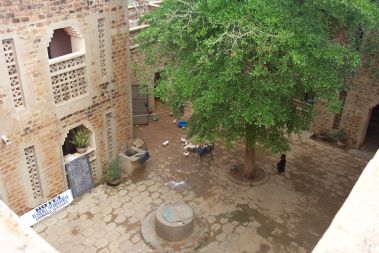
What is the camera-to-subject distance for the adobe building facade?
9602 millimetres

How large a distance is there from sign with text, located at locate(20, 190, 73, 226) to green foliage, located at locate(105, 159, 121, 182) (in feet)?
4.67

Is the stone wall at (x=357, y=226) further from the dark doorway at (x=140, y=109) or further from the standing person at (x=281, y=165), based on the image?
the dark doorway at (x=140, y=109)

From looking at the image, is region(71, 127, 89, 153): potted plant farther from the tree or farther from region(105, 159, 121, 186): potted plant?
the tree

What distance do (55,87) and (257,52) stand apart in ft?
19.5

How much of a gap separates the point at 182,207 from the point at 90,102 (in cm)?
437

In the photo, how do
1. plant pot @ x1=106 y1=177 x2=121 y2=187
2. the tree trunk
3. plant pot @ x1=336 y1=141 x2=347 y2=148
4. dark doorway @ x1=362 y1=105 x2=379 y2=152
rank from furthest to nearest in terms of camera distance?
dark doorway @ x1=362 y1=105 x2=379 y2=152 → plant pot @ x1=336 y1=141 x2=347 y2=148 → plant pot @ x1=106 y1=177 x2=121 y2=187 → the tree trunk

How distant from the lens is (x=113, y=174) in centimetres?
1301

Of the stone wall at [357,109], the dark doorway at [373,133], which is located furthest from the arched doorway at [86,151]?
the dark doorway at [373,133]

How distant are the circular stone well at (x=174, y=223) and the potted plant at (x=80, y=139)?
11.0ft

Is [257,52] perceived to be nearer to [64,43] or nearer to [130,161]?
[64,43]

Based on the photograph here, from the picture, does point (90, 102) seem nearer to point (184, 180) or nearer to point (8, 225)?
point (184, 180)

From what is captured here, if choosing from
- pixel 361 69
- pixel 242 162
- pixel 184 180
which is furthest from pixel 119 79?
pixel 361 69

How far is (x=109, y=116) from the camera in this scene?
13.0 meters

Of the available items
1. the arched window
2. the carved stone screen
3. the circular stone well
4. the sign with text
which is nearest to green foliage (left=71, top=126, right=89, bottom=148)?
the carved stone screen
